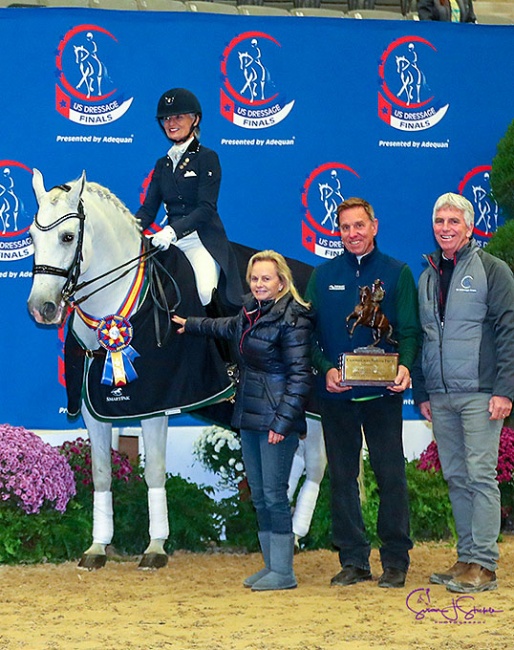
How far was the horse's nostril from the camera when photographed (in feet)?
18.9

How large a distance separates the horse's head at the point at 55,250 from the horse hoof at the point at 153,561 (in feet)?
4.75

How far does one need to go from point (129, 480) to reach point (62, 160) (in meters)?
2.19

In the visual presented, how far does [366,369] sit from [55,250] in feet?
5.67

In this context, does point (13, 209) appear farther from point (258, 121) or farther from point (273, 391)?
point (273, 391)

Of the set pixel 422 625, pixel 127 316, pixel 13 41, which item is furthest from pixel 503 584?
pixel 13 41

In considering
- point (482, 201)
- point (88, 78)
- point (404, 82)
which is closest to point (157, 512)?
point (88, 78)

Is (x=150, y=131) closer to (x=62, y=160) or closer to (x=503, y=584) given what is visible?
(x=62, y=160)

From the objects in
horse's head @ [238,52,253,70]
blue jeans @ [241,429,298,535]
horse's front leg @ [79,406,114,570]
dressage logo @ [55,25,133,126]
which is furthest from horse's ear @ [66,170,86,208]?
horse's head @ [238,52,253,70]

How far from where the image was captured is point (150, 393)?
6230 millimetres

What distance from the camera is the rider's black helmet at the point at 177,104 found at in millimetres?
6465

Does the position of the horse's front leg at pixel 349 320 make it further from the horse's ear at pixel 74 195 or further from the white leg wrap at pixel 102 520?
the white leg wrap at pixel 102 520

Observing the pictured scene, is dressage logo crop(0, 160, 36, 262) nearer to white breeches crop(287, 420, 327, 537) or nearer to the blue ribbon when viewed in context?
the blue ribbon

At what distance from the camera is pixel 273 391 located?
552cm

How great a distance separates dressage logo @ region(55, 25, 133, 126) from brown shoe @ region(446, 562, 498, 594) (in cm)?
395
